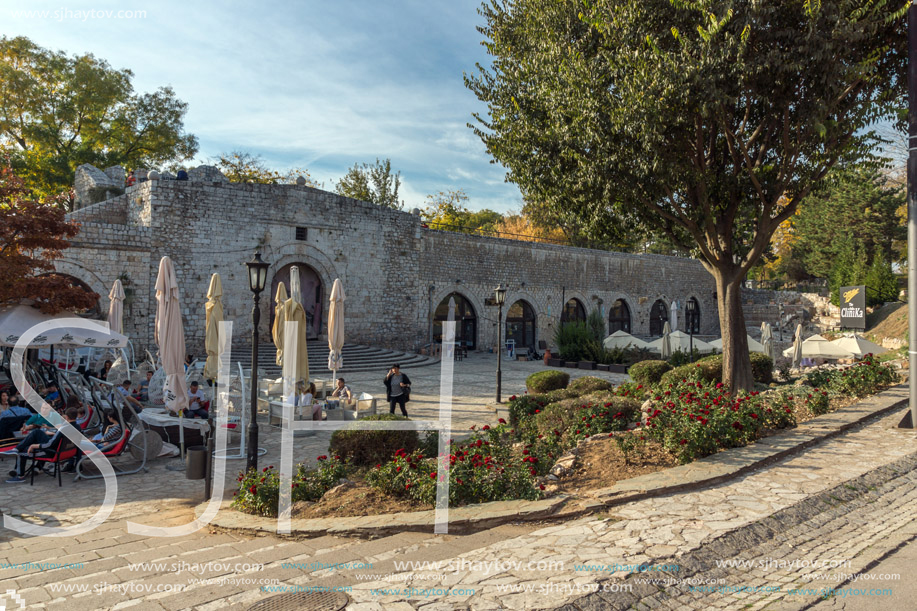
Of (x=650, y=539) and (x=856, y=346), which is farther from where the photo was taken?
(x=856, y=346)

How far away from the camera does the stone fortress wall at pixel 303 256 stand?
58.4ft

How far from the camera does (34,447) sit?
6977 mm

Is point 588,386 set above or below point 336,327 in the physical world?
below

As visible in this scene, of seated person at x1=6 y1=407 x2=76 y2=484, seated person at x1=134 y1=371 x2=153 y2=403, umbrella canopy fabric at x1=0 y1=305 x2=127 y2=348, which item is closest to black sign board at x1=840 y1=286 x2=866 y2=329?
seated person at x1=134 y1=371 x2=153 y2=403

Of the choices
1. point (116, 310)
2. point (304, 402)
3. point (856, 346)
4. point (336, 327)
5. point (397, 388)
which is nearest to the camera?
point (304, 402)

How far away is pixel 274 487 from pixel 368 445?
4.67ft

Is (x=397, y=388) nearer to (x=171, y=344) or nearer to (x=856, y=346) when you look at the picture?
(x=171, y=344)

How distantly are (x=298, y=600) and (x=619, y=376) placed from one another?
1606 cm

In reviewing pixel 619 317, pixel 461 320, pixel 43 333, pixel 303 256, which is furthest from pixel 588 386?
pixel 619 317

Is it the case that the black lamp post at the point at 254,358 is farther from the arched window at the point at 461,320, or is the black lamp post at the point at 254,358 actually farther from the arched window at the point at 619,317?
the arched window at the point at 619,317

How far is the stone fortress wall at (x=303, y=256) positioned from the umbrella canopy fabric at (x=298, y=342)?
9.14m

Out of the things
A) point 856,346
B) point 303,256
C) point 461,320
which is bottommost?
point 856,346

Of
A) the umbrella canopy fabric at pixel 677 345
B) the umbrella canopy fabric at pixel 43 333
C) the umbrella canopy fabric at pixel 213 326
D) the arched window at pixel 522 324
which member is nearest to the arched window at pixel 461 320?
the arched window at pixel 522 324

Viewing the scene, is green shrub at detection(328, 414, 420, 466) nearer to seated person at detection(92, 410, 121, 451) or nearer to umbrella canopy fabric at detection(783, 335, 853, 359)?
seated person at detection(92, 410, 121, 451)
